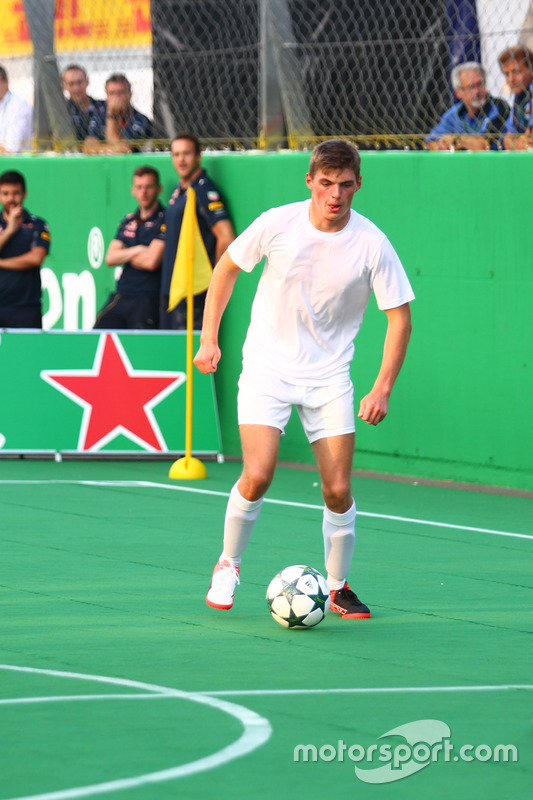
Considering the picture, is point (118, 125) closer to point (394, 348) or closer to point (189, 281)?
point (189, 281)

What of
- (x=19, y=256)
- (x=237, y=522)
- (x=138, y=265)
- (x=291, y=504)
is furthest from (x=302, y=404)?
(x=19, y=256)

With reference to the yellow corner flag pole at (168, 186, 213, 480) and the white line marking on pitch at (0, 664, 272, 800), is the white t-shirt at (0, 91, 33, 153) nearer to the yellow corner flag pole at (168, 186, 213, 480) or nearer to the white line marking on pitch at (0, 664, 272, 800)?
the yellow corner flag pole at (168, 186, 213, 480)

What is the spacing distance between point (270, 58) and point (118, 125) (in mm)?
2437

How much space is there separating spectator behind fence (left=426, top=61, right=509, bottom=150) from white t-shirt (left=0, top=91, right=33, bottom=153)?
552 cm

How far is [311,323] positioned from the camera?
7.30 meters

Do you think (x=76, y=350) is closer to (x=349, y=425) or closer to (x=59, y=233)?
(x=59, y=233)

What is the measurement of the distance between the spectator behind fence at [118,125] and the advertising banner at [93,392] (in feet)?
8.73

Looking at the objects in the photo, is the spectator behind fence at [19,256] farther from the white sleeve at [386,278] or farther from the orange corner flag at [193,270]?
the white sleeve at [386,278]

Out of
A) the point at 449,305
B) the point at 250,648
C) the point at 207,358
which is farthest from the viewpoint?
the point at 449,305

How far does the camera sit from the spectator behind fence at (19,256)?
15188mm

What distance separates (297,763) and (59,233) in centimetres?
1267

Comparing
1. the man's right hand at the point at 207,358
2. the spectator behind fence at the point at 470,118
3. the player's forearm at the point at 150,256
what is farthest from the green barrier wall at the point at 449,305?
the man's right hand at the point at 207,358

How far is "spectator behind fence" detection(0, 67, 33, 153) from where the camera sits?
16828 millimetres

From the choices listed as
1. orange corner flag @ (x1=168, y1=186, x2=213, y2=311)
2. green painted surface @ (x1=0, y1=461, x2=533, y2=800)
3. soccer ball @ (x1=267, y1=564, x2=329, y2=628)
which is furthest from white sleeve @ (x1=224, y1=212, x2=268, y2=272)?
orange corner flag @ (x1=168, y1=186, x2=213, y2=311)
